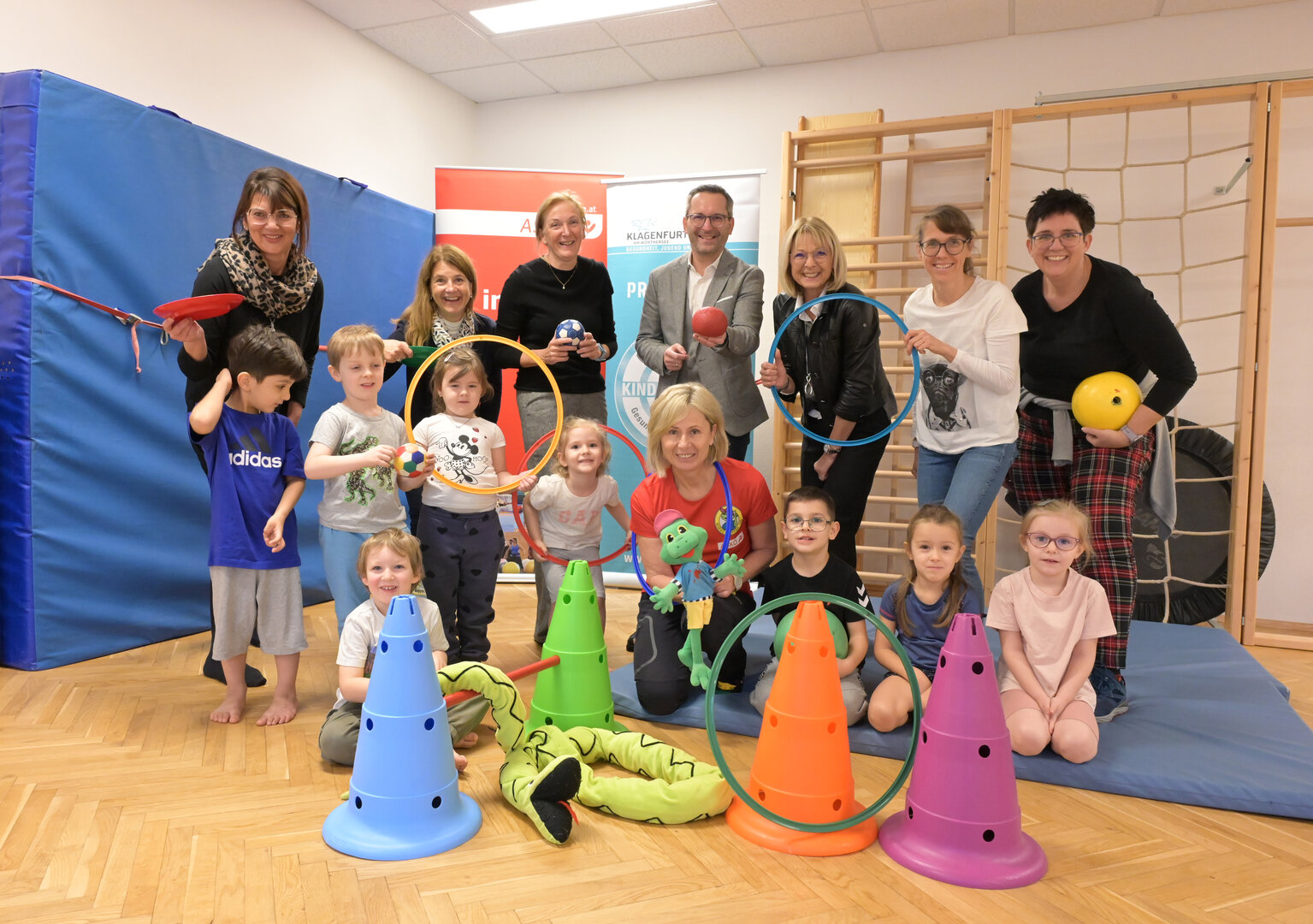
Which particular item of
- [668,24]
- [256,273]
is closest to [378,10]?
[668,24]

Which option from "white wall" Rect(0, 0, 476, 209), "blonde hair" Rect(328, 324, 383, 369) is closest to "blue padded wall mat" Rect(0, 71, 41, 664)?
"white wall" Rect(0, 0, 476, 209)

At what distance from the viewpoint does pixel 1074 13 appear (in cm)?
508

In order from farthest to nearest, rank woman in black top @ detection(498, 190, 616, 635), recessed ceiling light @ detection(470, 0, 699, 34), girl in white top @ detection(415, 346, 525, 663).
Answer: recessed ceiling light @ detection(470, 0, 699, 34)
woman in black top @ detection(498, 190, 616, 635)
girl in white top @ detection(415, 346, 525, 663)

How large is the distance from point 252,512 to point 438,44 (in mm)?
4192

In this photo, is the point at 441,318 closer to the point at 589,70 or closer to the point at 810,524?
the point at 810,524

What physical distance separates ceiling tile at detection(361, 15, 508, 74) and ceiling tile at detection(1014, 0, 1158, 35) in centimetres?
333

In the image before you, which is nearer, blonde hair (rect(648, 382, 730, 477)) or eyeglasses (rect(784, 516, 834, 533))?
eyeglasses (rect(784, 516, 834, 533))

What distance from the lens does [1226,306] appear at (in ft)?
16.3

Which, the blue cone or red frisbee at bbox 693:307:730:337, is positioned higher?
red frisbee at bbox 693:307:730:337

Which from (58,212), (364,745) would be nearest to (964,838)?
(364,745)

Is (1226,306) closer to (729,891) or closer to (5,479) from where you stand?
(729,891)

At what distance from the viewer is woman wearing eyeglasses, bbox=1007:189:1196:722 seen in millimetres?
3031

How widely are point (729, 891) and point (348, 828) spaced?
0.91 meters

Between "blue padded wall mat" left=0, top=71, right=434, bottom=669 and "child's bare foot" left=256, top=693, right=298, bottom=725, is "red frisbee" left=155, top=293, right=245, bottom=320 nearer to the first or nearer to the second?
"blue padded wall mat" left=0, top=71, right=434, bottom=669
